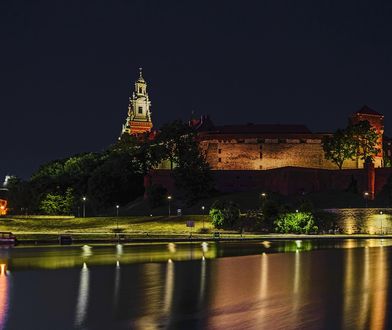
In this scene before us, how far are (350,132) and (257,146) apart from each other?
1155cm

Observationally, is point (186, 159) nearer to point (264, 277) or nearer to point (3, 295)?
point (264, 277)

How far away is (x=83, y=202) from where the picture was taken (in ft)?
270

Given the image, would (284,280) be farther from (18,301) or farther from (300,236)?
(300,236)

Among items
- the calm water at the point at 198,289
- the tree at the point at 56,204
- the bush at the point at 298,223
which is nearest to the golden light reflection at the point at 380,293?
the calm water at the point at 198,289

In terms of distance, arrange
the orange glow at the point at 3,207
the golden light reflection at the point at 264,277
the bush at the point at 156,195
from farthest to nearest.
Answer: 1. the orange glow at the point at 3,207
2. the bush at the point at 156,195
3. the golden light reflection at the point at 264,277

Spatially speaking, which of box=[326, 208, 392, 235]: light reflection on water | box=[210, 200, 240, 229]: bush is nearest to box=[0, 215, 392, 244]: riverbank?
box=[210, 200, 240, 229]: bush

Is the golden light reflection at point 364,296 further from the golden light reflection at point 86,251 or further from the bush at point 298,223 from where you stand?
the bush at point 298,223

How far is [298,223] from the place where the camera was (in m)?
53.3

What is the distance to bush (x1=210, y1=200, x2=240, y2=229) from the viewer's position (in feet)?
187

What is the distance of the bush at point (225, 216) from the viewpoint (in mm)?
56906

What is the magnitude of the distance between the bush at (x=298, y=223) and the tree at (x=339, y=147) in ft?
82.8

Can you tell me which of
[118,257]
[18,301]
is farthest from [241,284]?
[118,257]

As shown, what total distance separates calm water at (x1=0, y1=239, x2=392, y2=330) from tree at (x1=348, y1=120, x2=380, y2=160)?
38774 millimetres

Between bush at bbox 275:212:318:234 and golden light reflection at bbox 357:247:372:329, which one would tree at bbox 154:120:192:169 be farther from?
golden light reflection at bbox 357:247:372:329
